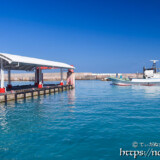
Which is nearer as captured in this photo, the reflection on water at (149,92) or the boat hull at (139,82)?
the reflection on water at (149,92)

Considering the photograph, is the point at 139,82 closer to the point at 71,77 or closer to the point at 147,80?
the point at 147,80

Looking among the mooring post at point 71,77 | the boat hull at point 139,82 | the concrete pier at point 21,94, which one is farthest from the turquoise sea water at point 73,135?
the boat hull at point 139,82

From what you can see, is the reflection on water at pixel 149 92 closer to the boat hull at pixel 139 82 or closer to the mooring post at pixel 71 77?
the boat hull at pixel 139 82

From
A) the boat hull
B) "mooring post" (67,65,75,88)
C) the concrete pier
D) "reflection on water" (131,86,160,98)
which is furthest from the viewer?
the boat hull

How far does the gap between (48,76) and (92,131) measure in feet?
386

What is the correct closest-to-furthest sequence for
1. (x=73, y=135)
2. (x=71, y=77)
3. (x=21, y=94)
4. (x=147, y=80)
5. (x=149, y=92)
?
(x=73, y=135) → (x=21, y=94) → (x=149, y=92) → (x=71, y=77) → (x=147, y=80)

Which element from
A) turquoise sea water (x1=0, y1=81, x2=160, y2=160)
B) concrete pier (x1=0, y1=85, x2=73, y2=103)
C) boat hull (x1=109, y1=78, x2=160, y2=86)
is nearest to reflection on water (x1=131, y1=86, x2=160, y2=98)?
boat hull (x1=109, y1=78, x2=160, y2=86)

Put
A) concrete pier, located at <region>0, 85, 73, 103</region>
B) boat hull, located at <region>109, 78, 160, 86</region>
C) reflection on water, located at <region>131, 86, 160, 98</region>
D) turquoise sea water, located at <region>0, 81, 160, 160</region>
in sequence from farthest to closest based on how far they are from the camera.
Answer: boat hull, located at <region>109, 78, 160, 86</region> → reflection on water, located at <region>131, 86, 160, 98</region> → concrete pier, located at <region>0, 85, 73, 103</region> → turquoise sea water, located at <region>0, 81, 160, 160</region>

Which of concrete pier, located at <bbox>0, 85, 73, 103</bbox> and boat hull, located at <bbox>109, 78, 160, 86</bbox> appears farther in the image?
boat hull, located at <bbox>109, 78, 160, 86</bbox>

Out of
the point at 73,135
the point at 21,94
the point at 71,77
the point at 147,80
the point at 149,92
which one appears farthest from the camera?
the point at 147,80

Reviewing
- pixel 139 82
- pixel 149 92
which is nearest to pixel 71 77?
pixel 149 92

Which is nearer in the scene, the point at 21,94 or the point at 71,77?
the point at 21,94

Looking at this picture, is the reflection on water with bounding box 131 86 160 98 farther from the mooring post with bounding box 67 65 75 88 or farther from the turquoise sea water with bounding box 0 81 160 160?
the turquoise sea water with bounding box 0 81 160 160

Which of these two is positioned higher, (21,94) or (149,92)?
(21,94)
